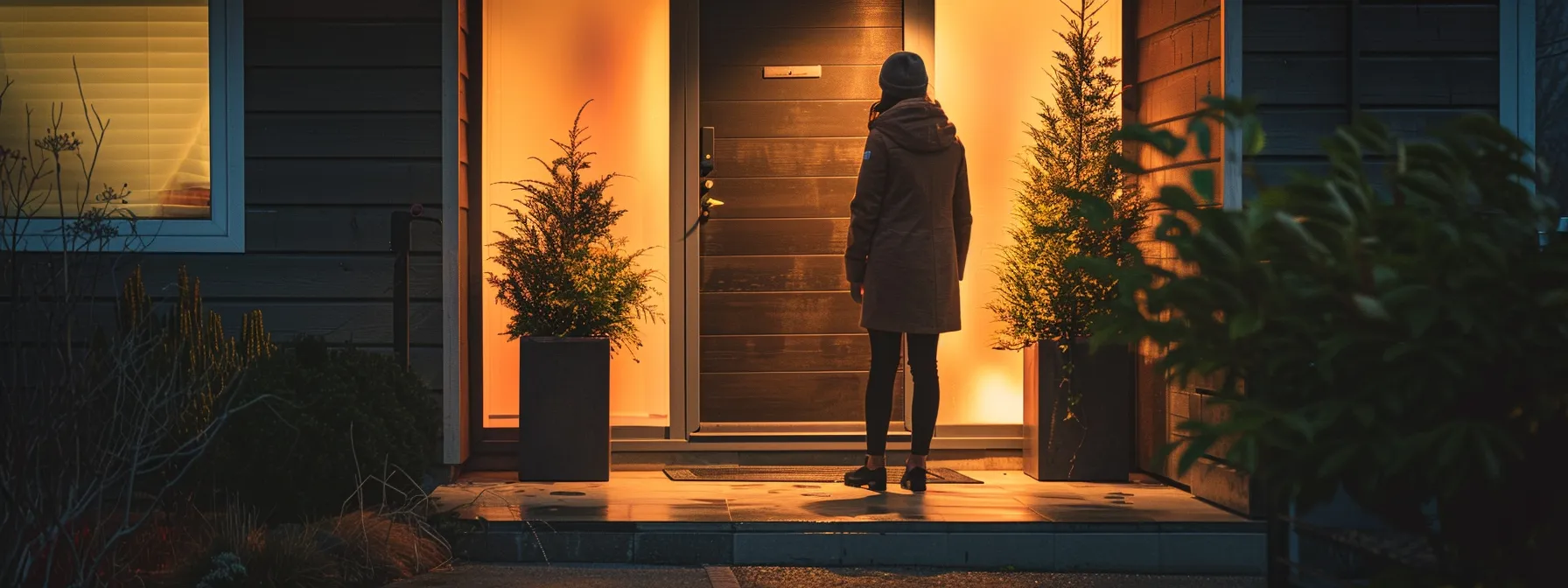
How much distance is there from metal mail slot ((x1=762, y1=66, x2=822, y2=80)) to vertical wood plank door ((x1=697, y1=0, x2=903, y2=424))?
2 centimetres

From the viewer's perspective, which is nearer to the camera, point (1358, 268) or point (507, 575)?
point (1358, 268)

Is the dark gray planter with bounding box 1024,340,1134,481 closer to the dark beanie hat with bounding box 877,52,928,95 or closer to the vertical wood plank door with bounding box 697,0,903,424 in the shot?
the vertical wood plank door with bounding box 697,0,903,424

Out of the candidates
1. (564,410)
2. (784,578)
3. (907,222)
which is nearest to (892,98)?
(907,222)

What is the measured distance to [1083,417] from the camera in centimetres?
616

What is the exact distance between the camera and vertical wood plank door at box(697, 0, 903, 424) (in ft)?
21.9

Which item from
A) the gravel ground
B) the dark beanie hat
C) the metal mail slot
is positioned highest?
the metal mail slot

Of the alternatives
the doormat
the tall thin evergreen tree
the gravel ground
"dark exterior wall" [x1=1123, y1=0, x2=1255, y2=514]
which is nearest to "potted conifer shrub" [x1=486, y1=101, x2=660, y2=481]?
the doormat

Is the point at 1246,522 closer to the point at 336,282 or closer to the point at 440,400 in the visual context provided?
the point at 440,400

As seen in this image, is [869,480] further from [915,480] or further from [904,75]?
[904,75]

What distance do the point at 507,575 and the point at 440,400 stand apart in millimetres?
1555

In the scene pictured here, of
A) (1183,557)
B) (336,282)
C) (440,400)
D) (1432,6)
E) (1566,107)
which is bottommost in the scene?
(1183,557)

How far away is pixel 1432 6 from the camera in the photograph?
5957mm

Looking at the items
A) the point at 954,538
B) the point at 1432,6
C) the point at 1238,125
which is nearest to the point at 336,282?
the point at 954,538

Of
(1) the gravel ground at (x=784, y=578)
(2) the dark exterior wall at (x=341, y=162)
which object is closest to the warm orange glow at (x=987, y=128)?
(1) the gravel ground at (x=784, y=578)
